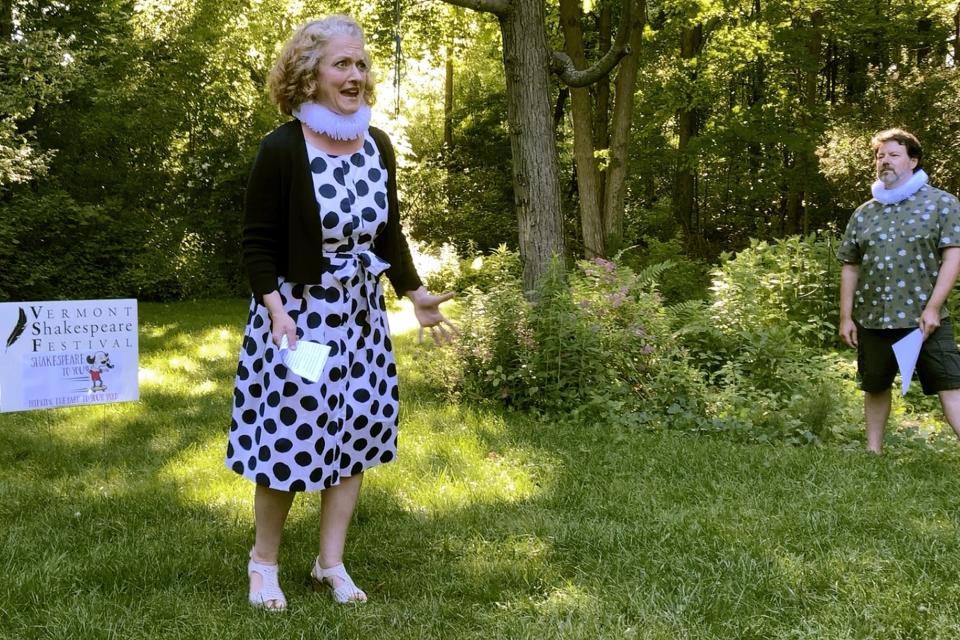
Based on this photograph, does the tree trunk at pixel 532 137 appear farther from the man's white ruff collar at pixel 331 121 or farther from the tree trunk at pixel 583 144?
the tree trunk at pixel 583 144

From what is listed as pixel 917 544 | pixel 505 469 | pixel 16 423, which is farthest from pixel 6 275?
pixel 917 544

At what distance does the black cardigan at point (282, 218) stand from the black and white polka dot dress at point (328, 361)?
5 cm

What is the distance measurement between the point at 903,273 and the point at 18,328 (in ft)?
16.5

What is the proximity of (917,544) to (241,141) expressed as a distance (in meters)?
15.8

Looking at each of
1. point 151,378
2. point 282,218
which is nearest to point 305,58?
point 282,218

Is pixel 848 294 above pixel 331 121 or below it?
below

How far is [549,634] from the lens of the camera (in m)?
2.44

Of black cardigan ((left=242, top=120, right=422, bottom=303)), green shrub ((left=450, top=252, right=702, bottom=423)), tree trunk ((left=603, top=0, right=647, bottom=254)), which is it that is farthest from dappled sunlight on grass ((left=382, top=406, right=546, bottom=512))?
tree trunk ((left=603, top=0, right=647, bottom=254))

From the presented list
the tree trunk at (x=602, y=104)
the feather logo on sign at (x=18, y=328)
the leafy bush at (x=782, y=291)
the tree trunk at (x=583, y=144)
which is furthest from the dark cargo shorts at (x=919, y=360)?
the tree trunk at (x=602, y=104)

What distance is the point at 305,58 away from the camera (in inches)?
97.5

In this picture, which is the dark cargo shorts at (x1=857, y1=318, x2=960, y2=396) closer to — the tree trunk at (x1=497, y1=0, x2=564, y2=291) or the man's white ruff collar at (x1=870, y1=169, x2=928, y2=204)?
the man's white ruff collar at (x1=870, y1=169, x2=928, y2=204)

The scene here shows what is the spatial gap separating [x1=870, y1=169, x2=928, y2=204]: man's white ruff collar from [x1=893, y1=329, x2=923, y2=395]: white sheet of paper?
2.49 feet

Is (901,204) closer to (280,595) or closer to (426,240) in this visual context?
(280,595)

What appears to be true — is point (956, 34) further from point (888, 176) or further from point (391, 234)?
point (391, 234)
